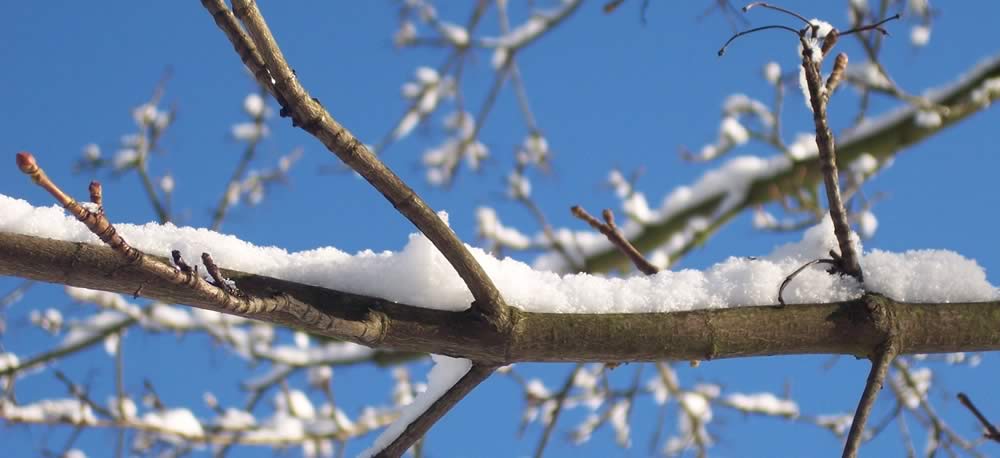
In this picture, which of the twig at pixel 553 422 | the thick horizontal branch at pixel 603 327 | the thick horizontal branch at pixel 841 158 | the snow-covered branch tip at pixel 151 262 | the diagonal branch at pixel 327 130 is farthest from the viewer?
the thick horizontal branch at pixel 841 158

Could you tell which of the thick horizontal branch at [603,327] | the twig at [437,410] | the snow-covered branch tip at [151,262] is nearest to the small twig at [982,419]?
the thick horizontal branch at [603,327]

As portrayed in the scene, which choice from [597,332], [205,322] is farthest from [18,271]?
[205,322]

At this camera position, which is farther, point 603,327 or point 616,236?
point 616,236

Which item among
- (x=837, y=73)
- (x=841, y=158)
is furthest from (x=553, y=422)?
(x=841, y=158)

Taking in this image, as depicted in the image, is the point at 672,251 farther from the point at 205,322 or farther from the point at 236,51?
the point at 236,51

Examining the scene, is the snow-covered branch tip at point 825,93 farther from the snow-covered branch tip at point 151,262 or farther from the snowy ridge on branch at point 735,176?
the snowy ridge on branch at point 735,176

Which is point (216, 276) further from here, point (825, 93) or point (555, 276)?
point (825, 93)
